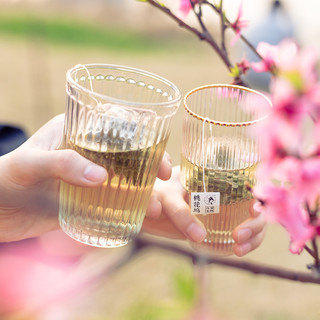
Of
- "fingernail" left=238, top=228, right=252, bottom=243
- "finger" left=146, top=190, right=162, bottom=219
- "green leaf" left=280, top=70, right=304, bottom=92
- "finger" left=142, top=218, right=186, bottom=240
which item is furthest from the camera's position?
"finger" left=142, top=218, right=186, bottom=240

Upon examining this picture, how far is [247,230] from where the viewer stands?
923 mm

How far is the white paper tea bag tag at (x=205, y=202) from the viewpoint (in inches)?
32.8

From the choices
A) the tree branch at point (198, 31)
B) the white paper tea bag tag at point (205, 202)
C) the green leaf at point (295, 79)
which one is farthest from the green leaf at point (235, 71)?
the green leaf at point (295, 79)

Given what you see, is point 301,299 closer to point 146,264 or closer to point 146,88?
point 146,264

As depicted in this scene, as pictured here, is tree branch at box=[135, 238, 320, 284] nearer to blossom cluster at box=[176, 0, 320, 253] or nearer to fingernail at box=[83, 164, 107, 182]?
blossom cluster at box=[176, 0, 320, 253]

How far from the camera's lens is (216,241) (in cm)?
93

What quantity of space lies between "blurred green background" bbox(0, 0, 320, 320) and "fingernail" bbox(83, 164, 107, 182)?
146 mm

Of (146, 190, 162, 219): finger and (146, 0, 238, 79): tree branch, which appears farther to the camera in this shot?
(146, 190, 162, 219): finger

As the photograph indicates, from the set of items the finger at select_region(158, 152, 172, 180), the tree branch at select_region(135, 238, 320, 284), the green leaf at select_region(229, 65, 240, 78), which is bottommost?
the finger at select_region(158, 152, 172, 180)

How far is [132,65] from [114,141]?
430cm

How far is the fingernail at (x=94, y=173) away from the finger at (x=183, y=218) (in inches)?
9.1

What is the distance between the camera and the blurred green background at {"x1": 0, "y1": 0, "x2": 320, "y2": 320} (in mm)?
1537

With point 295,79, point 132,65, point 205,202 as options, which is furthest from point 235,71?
point 132,65

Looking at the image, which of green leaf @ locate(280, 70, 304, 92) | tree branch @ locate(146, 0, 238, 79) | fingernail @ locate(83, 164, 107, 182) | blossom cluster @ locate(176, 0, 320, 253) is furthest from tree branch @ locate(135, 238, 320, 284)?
tree branch @ locate(146, 0, 238, 79)
